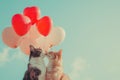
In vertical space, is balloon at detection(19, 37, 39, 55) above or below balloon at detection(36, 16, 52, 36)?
below

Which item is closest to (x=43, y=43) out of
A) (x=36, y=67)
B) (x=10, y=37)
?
(x=10, y=37)

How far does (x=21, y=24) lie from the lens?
599cm

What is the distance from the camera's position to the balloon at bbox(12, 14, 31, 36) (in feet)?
19.5

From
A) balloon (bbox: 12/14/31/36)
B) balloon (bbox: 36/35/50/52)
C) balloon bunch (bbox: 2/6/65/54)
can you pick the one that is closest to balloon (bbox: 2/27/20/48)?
balloon bunch (bbox: 2/6/65/54)

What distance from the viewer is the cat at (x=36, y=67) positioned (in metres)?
5.31

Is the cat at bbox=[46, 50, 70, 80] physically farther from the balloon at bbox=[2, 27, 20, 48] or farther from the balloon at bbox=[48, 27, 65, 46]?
the balloon at bbox=[2, 27, 20, 48]

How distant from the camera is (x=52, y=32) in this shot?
20.6ft

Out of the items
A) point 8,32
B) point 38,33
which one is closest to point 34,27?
point 38,33

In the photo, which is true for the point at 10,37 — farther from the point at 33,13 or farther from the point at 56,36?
the point at 56,36

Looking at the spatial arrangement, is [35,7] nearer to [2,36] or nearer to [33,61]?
[2,36]

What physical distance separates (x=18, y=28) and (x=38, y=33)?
38cm

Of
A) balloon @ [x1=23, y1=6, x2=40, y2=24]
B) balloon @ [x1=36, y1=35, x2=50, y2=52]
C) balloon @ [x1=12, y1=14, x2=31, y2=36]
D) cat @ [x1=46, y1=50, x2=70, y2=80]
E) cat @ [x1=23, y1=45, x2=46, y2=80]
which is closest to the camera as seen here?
cat @ [x1=23, y1=45, x2=46, y2=80]

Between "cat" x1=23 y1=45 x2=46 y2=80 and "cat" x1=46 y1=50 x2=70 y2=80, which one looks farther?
"cat" x1=46 y1=50 x2=70 y2=80

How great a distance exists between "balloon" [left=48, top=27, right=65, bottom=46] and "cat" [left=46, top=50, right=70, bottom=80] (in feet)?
1.56
